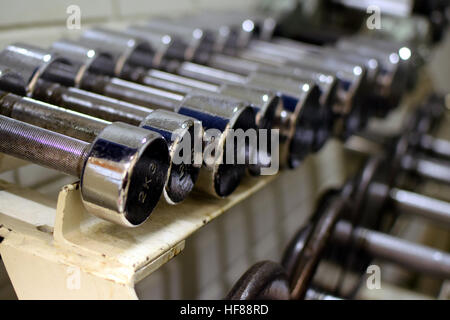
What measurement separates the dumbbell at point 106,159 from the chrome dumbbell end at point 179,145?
0.02 meters

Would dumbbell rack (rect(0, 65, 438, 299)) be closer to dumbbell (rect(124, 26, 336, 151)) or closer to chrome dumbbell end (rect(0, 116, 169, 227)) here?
chrome dumbbell end (rect(0, 116, 169, 227))

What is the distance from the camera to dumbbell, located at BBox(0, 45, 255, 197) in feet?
1.30

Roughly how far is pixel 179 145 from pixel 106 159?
2.4 inches

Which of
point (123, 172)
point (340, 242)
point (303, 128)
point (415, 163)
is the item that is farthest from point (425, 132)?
point (123, 172)

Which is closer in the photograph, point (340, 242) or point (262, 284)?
point (262, 284)

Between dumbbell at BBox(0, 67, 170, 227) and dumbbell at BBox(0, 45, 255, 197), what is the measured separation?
0.06 meters

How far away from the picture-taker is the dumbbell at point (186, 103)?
40 centimetres

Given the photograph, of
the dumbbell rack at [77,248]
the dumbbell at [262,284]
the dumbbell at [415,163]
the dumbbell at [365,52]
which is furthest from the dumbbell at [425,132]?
the dumbbell rack at [77,248]

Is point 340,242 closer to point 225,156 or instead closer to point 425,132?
point 225,156

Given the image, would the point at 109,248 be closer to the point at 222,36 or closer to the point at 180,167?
the point at 180,167

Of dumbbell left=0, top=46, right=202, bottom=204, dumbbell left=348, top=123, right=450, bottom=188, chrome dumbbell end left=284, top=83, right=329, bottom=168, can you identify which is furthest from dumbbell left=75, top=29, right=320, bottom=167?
dumbbell left=348, top=123, right=450, bottom=188

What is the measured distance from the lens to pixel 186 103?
0.43 metres

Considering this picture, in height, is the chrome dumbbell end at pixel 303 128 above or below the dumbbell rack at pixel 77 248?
above

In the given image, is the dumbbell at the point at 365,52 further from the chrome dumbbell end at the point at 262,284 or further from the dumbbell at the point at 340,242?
the chrome dumbbell end at the point at 262,284
